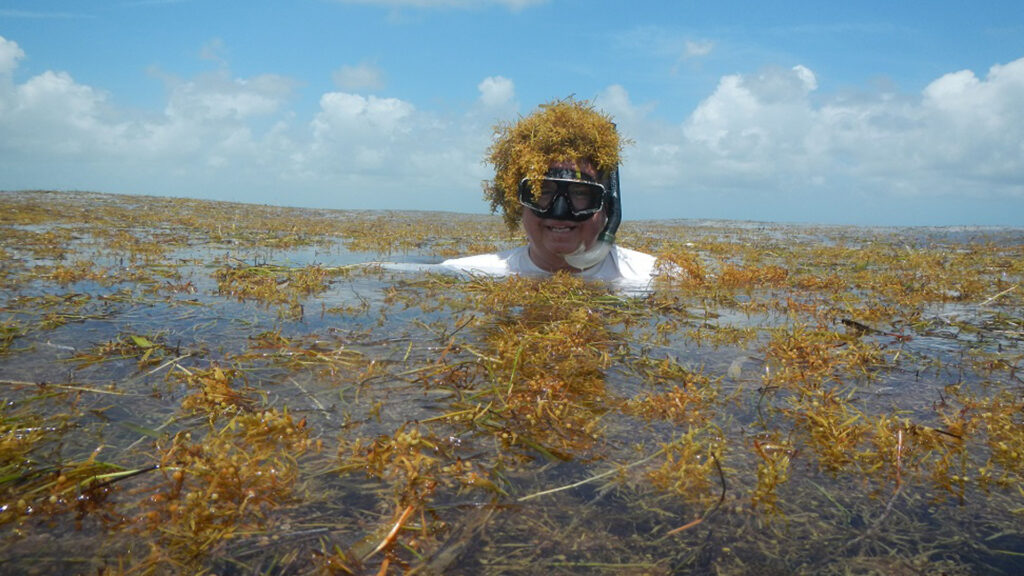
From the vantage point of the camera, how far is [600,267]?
6664 millimetres

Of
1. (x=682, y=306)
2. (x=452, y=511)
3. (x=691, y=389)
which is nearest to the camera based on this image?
(x=452, y=511)

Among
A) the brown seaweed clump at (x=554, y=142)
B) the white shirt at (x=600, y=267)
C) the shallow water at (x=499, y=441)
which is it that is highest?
the brown seaweed clump at (x=554, y=142)

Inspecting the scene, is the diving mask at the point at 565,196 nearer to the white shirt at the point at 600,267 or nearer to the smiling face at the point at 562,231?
the smiling face at the point at 562,231

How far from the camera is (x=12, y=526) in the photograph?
1471mm

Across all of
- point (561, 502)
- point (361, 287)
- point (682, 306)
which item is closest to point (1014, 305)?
point (682, 306)

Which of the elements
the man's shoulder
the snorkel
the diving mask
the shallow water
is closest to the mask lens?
the diving mask

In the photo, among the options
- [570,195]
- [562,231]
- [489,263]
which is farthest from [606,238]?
[489,263]

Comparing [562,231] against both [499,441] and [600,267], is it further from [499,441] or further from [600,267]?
[499,441]

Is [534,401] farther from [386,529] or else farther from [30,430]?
[30,430]

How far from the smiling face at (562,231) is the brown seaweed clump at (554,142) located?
149 mm

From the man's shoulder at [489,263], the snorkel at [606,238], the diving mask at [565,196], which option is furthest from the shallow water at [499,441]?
the man's shoulder at [489,263]

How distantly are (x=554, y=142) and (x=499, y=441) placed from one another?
14.6 ft

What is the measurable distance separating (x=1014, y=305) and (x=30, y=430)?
304 inches

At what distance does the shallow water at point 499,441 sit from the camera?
1.43 metres
